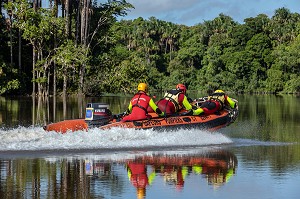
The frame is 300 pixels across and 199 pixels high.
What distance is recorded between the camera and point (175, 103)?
19.6 meters

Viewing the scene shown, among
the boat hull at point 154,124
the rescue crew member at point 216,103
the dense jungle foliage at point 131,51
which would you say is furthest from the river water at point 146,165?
the dense jungle foliage at point 131,51

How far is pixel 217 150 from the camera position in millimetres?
16797

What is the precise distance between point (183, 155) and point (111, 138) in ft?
7.12

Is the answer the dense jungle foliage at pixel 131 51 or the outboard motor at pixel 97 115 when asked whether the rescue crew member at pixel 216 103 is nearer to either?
the outboard motor at pixel 97 115

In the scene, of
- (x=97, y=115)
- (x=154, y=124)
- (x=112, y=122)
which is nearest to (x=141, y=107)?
(x=154, y=124)

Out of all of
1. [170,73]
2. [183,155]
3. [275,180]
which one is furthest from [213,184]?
[170,73]

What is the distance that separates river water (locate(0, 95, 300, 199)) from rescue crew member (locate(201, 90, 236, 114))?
42.2 inches

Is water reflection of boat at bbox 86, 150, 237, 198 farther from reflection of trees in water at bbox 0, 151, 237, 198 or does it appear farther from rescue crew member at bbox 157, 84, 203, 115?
rescue crew member at bbox 157, 84, 203, 115

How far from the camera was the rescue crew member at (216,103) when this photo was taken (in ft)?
66.0

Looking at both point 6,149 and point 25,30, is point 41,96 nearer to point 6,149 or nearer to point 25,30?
point 25,30

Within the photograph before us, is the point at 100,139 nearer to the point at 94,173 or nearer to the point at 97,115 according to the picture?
the point at 97,115

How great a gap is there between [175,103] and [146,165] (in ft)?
19.0

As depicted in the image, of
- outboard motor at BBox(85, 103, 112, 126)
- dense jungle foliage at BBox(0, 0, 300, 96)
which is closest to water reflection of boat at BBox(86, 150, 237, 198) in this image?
outboard motor at BBox(85, 103, 112, 126)

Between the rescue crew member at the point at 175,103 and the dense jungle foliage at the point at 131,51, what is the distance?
115ft
